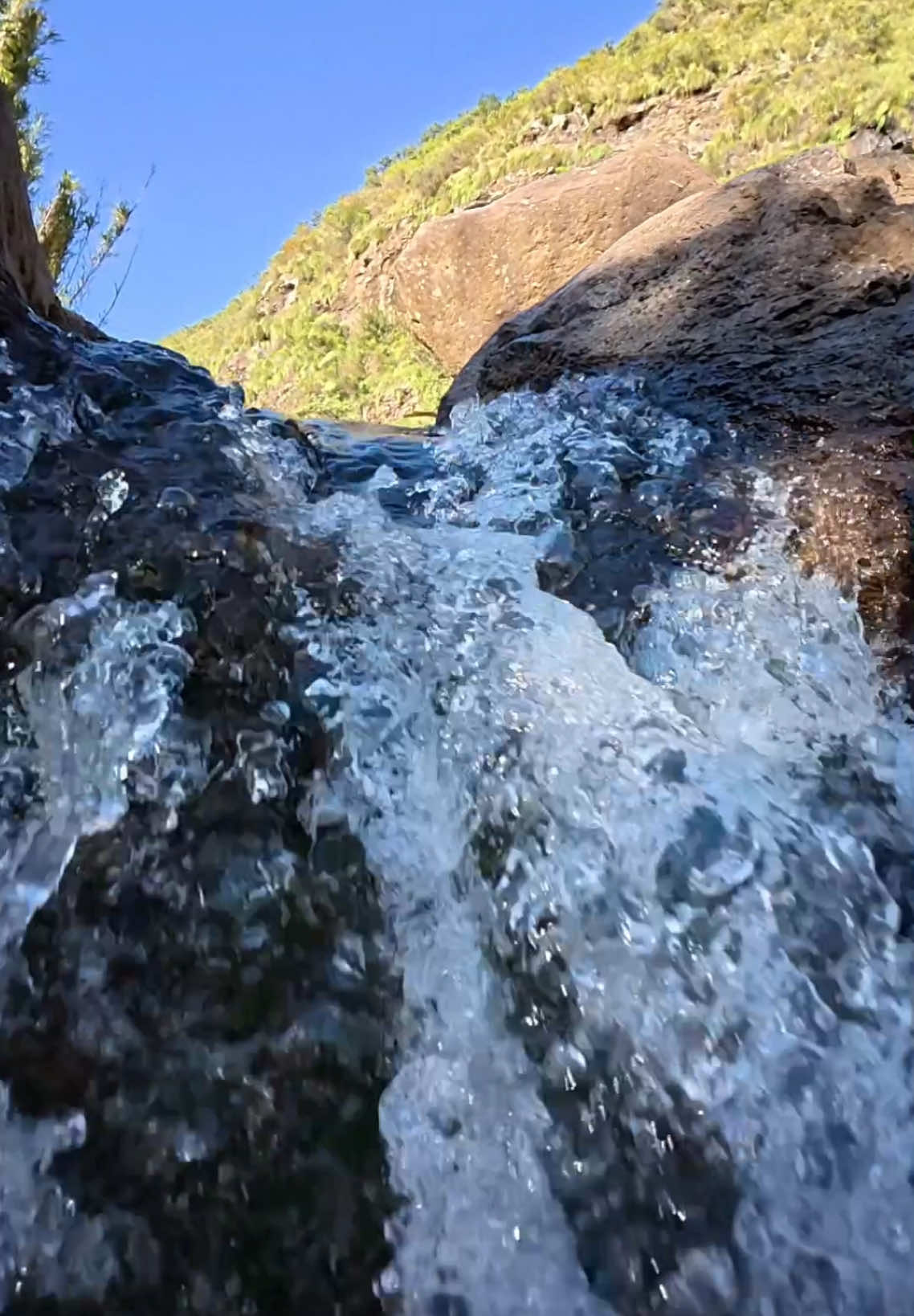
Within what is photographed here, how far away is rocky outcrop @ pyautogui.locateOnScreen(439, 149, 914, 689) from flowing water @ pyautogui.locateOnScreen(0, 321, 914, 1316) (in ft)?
0.48

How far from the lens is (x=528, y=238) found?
5.37 metres

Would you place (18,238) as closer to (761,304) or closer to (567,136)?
(761,304)

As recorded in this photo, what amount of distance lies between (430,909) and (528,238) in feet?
15.9

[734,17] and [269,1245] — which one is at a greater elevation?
[734,17]

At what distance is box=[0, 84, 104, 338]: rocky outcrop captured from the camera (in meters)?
2.58

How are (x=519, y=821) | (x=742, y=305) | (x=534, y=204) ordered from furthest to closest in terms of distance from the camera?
1. (x=534, y=204)
2. (x=742, y=305)
3. (x=519, y=821)

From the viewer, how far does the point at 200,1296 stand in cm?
104

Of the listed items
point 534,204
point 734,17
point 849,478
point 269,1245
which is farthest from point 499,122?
point 269,1245

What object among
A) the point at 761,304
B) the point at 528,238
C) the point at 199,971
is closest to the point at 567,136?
the point at 528,238

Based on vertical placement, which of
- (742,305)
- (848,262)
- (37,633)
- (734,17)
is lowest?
(37,633)

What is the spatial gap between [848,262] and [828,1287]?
2629 millimetres

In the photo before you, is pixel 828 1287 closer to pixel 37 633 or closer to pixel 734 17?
pixel 37 633

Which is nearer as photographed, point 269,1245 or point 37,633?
point 269,1245

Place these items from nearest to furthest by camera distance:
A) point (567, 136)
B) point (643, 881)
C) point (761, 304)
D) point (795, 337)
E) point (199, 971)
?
point (199, 971) → point (643, 881) → point (795, 337) → point (761, 304) → point (567, 136)
